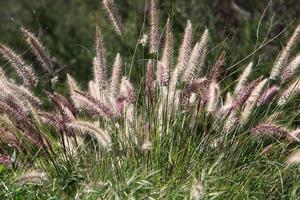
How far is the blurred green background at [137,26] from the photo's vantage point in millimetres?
8695

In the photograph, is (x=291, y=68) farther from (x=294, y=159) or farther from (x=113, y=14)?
(x=113, y=14)

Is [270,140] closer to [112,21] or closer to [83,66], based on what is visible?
[112,21]

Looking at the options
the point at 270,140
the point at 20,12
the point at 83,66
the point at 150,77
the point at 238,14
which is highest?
the point at 150,77

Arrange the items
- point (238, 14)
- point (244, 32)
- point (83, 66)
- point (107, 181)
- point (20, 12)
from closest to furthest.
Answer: point (107, 181)
point (244, 32)
point (238, 14)
point (83, 66)
point (20, 12)

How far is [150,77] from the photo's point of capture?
19.5ft

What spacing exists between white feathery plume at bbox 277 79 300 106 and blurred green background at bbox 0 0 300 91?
39cm

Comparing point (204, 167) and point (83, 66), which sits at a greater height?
point (204, 167)

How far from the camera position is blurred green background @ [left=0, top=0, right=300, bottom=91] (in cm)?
870

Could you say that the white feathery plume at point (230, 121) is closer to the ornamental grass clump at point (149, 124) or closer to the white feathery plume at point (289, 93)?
the ornamental grass clump at point (149, 124)

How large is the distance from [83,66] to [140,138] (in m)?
9.06

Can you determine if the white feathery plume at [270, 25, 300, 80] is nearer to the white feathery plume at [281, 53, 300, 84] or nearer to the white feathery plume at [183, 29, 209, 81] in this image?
the white feathery plume at [281, 53, 300, 84]

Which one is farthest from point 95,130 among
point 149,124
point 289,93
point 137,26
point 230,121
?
point 289,93

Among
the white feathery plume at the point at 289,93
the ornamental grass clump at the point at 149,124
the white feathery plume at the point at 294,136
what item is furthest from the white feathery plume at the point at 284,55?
the white feathery plume at the point at 294,136

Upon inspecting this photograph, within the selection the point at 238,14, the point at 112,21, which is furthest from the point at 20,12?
the point at 112,21
